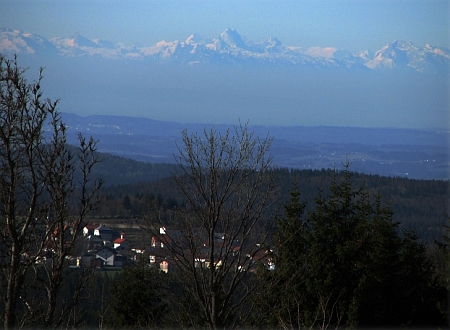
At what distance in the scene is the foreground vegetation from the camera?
6207 mm

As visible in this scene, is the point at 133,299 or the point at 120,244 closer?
the point at 133,299

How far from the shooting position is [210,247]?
7840 millimetres

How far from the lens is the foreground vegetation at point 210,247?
621 centimetres

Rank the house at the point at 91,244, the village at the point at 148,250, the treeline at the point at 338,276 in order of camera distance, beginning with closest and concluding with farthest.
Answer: the village at the point at 148,250 < the treeline at the point at 338,276 < the house at the point at 91,244

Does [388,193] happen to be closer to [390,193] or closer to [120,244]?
[390,193]

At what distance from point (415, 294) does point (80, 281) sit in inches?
293

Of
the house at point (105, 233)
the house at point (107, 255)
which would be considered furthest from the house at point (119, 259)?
the house at point (105, 233)

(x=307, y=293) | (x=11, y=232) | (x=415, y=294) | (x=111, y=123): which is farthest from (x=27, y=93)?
(x=111, y=123)

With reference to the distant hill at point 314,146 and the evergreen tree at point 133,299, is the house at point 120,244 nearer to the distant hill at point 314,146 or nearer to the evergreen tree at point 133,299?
the evergreen tree at point 133,299

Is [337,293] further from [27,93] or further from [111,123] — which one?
[111,123]

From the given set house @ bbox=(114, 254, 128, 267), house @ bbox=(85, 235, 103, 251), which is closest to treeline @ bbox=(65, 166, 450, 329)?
house @ bbox=(85, 235, 103, 251)

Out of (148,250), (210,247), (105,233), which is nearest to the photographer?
(210,247)

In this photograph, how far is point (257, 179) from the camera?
8.87 metres

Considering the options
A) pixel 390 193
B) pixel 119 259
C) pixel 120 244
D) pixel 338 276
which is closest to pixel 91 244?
pixel 119 259
